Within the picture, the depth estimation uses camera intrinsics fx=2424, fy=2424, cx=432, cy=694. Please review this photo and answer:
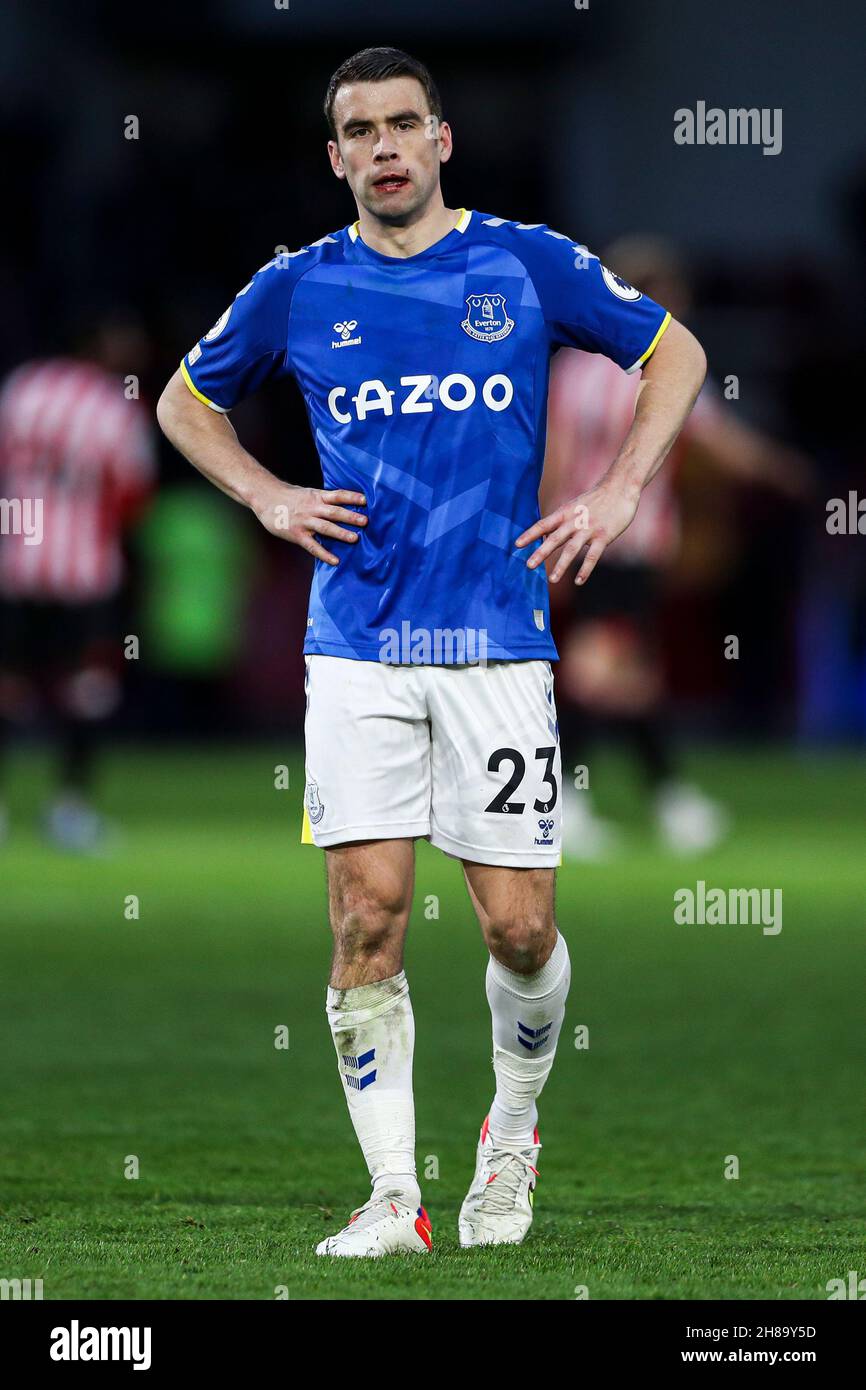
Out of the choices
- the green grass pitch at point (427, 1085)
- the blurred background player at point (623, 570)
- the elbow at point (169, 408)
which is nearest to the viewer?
the green grass pitch at point (427, 1085)

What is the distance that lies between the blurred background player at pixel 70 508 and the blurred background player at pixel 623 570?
7.12ft

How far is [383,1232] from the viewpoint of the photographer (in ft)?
13.5

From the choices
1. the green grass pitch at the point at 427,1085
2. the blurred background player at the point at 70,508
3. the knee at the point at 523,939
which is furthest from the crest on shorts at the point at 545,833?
the blurred background player at the point at 70,508

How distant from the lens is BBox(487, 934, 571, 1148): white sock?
443cm

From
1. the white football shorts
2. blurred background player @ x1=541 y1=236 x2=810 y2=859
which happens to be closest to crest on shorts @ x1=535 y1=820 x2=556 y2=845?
the white football shorts

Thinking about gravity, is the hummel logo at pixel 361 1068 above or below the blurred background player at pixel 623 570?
below

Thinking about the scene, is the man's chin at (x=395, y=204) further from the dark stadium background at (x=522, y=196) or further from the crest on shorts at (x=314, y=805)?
the dark stadium background at (x=522, y=196)

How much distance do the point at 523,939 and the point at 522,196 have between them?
17562 mm

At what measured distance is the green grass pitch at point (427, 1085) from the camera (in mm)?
4094

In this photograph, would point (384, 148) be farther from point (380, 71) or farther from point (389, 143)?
point (380, 71)

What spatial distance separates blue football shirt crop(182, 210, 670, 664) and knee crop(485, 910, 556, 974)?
471 millimetres

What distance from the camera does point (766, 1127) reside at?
5.44m

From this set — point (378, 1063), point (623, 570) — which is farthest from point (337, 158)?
point (623, 570)

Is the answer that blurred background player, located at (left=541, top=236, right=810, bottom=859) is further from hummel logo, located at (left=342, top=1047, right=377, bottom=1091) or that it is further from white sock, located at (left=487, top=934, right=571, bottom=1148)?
hummel logo, located at (left=342, top=1047, right=377, bottom=1091)
